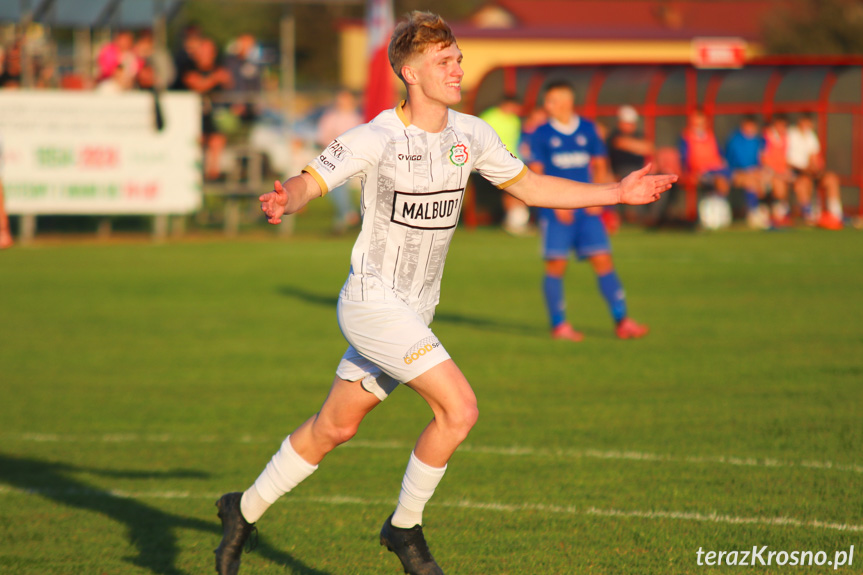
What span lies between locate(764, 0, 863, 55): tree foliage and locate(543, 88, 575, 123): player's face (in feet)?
123

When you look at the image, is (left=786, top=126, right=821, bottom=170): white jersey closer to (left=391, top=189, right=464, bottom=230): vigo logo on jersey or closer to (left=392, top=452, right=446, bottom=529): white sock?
(left=391, top=189, right=464, bottom=230): vigo logo on jersey

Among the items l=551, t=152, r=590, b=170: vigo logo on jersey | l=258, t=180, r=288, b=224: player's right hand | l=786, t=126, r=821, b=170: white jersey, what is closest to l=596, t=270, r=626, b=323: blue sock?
l=551, t=152, r=590, b=170: vigo logo on jersey

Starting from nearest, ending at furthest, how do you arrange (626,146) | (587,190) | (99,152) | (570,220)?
(587,190) → (570,220) → (99,152) → (626,146)

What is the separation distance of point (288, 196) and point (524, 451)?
327cm

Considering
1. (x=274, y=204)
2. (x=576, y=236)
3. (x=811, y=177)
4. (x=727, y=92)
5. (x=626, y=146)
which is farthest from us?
(x=727, y=92)

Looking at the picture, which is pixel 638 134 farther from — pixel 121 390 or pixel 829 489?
pixel 829 489

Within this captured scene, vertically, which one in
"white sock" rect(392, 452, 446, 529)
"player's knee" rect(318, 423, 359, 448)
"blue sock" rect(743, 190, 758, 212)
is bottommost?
"blue sock" rect(743, 190, 758, 212)

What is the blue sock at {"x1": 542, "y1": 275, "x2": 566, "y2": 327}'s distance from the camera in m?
10.6

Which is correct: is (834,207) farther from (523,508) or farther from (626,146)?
(523,508)

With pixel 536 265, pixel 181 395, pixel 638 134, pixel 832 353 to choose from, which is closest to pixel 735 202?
pixel 638 134

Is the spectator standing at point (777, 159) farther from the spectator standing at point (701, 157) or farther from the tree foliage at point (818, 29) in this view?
the tree foliage at point (818, 29)

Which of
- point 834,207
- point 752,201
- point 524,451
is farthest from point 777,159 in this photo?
point 524,451

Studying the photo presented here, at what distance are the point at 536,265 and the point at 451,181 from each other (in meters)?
12.5

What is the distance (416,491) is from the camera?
4.16 metres
